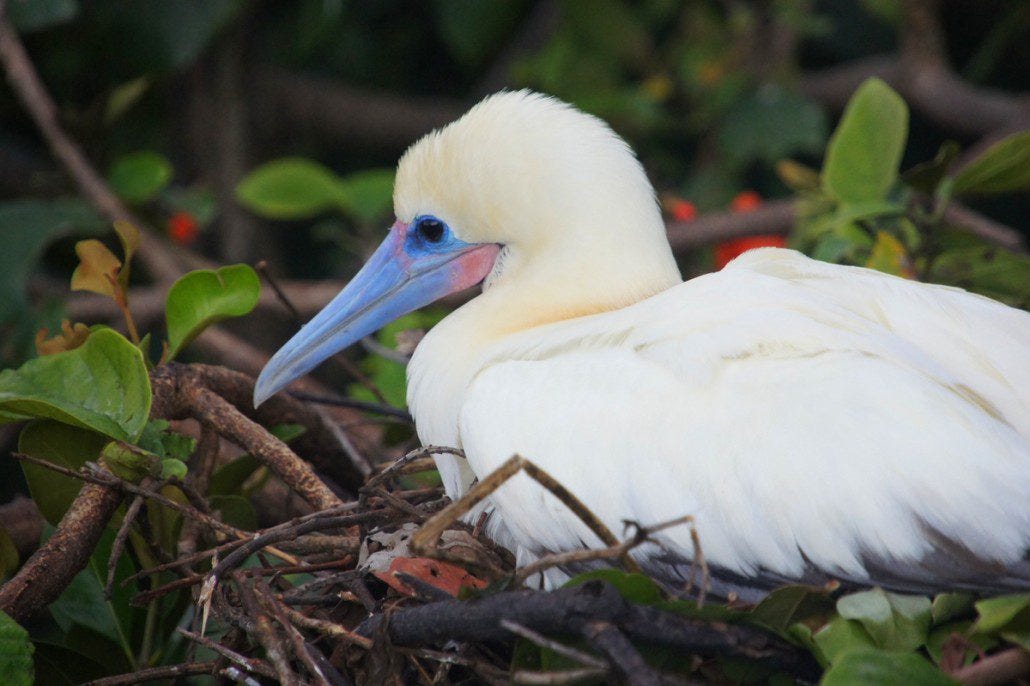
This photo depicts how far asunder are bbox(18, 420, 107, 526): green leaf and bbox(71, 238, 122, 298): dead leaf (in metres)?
0.37

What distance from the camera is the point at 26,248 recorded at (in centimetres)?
406

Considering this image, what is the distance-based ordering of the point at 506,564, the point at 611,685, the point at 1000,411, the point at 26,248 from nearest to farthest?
the point at 611,685 → the point at 1000,411 → the point at 506,564 → the point at 26,248

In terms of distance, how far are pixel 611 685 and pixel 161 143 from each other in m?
4.40

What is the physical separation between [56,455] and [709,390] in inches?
55.2

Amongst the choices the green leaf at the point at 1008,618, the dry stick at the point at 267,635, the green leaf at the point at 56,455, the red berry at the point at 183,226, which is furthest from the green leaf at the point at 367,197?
the green leaf at the point at 1008,618

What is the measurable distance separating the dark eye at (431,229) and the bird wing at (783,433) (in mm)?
618

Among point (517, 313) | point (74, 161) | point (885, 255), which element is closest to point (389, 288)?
point (517, 313)

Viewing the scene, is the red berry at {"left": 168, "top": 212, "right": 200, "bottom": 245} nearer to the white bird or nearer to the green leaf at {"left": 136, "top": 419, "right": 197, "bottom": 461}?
the white bird

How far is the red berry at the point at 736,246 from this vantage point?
4.12 m

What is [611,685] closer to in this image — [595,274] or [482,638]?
[482,638]

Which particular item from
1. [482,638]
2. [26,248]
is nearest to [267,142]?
[26,248]

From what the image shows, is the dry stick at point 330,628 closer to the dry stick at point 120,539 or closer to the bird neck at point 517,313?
the dry stick at point 120,539

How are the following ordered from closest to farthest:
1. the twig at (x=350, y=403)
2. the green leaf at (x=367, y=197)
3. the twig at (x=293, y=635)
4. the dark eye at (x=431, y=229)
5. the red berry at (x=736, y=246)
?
the twig at (x=293, y=635)
the dark eye at (x=431, y=229)
the twig at (x=350, y=403)
the red berry at (x=736, y=246)
the green leaf at (x=367, y=197)

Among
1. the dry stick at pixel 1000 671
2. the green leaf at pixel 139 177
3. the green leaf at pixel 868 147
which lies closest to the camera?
the dry stick at pixel 1000 671
